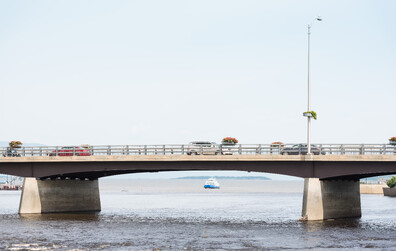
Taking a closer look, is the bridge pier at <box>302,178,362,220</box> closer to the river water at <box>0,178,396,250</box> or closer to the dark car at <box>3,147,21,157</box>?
the river water at <box>0,178,396,250</box>

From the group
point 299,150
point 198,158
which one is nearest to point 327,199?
point 299,150

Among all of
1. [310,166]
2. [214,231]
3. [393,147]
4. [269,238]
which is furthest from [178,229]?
[393,147]

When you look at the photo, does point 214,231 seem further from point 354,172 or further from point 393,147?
point 393,147

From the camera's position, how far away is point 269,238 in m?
47.1

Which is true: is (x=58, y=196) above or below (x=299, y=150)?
below

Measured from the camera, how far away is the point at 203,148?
2443 inches

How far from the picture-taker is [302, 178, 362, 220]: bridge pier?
58.0m

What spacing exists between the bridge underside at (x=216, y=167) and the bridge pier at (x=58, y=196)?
0.83m

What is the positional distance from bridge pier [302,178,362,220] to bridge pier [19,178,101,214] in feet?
86.2

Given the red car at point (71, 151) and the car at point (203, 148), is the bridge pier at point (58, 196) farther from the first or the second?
the car at point (203, 148)

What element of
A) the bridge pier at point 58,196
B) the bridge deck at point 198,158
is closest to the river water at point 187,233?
the bridge pier at point 58,196

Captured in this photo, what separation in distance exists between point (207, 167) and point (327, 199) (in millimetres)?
11349

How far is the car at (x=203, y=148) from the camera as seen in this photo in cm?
6188

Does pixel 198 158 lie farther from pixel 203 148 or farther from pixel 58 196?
pixel 58 196
